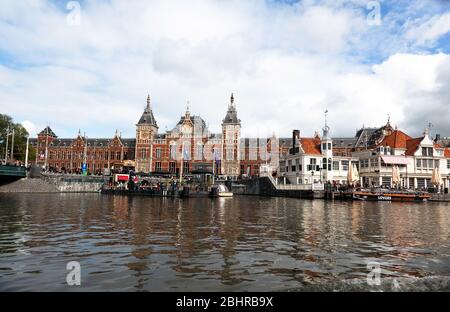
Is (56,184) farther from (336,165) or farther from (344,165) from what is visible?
(344,165)

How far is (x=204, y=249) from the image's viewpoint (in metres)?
15.3

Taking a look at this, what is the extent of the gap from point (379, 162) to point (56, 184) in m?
76.8

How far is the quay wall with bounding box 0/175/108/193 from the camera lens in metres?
79.5

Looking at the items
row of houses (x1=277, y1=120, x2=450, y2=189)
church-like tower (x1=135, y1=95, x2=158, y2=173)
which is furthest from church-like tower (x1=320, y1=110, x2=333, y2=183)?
church-like tower (x1=135, y1=95, x2=158, y2=173)

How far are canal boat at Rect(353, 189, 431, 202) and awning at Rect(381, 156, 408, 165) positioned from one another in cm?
1364

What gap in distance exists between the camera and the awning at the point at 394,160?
71938mm

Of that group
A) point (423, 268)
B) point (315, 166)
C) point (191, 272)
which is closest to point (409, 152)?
point (315, 166)

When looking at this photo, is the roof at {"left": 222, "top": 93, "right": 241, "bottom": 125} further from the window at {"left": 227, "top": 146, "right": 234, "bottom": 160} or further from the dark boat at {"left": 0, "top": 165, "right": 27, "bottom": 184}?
the dark boat at {"left": 0, "top": 165, "right": 27, "bottom": 184}

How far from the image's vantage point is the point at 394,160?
7231cm

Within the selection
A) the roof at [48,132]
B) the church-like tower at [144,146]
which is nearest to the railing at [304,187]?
the church-like tower at [144,146]

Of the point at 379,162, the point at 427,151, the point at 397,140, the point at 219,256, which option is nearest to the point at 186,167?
the point at 379,162

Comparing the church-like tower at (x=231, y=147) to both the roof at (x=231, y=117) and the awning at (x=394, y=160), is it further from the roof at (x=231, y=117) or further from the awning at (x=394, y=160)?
the awning at (x=394, y=160)
